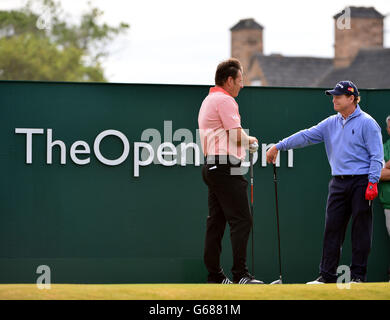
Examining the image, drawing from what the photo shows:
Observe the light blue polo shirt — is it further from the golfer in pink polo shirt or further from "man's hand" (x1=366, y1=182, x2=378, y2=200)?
the golfer in pink polo shirt

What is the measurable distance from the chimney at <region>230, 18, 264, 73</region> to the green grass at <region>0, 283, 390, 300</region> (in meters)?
47.2

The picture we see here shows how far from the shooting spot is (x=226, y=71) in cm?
690

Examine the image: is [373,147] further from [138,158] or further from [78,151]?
[78,151]

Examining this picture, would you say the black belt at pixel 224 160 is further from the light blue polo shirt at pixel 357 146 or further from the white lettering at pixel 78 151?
the white lettering at pixel 78 151

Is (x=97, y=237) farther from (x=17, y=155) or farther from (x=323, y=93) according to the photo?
(x=323, y=93)

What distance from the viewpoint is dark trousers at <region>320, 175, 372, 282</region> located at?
23.6 ft

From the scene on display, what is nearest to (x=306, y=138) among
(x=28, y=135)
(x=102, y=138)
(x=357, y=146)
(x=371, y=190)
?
(x=357, y=146)

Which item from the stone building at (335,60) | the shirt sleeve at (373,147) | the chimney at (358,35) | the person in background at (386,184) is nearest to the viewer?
the shirt sleeve at (373,147)

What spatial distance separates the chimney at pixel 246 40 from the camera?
173 ft

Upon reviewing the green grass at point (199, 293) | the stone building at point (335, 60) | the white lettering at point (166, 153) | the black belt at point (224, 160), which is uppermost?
the stone building at point (335, 60)

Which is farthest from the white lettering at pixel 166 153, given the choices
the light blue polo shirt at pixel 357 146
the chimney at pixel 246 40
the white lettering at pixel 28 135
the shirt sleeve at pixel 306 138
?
the chimney at pixel 246 40

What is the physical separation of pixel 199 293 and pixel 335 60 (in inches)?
1709

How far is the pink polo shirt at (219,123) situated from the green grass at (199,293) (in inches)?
46.7
